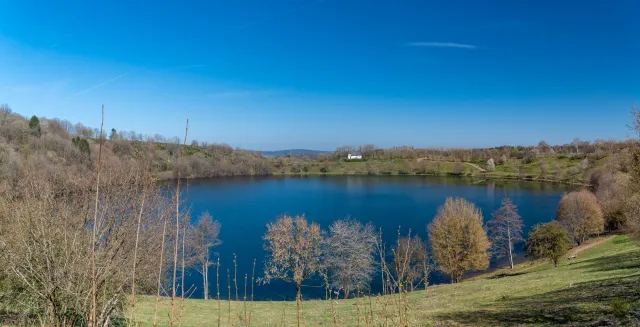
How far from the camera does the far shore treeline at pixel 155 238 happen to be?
20.4 feet

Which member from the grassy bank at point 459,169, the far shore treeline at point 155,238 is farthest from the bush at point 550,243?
the grassy bank at point 459,169

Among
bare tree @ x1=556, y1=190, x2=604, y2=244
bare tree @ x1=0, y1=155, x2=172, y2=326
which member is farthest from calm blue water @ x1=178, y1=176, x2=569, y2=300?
bare tree @ x1=0, y1=155, x2=172, y2=326

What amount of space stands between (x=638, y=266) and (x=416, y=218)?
40096 mm

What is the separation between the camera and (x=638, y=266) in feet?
43.9

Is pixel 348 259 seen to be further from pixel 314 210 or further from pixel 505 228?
pixel 314 210

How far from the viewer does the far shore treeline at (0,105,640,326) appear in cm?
621

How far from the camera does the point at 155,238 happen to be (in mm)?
14234

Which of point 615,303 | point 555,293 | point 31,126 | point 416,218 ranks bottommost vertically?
point 416,218

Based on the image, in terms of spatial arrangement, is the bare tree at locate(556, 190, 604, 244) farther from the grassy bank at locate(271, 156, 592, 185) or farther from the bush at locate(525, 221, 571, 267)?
the grassy bank at locate(271, 156, 592, 185)

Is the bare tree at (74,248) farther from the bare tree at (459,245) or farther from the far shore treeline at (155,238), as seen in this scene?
the bare tree at (459,245)

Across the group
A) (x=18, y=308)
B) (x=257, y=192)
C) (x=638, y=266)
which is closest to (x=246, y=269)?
(x=18, y=308)

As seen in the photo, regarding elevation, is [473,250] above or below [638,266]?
below

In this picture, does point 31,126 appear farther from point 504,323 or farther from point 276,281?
point 504,323

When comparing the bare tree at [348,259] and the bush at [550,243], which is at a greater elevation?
the bush at [550,243]
